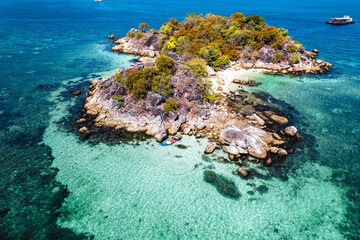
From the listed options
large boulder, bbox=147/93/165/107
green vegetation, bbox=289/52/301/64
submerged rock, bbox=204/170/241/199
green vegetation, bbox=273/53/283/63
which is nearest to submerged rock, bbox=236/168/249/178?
submerged rock, bbox=204/170/241/199

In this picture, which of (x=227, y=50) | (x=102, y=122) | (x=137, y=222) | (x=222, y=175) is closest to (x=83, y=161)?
(x=102, y=122)

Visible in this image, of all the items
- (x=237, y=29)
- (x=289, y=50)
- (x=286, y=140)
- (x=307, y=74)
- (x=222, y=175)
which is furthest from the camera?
(x=237, y=29)

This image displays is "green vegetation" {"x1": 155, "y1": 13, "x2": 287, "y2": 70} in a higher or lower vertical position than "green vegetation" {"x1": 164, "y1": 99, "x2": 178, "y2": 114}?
higher

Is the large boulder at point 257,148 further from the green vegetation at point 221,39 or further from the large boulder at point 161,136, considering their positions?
the green vegetation at point 221,39

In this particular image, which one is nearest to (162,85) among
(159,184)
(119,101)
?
(119,101)

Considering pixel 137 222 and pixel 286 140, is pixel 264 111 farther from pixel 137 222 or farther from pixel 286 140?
pixel 137 222

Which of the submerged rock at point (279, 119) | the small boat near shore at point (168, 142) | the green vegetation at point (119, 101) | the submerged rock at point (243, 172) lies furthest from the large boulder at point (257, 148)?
the green vegetation at point (119, 101)

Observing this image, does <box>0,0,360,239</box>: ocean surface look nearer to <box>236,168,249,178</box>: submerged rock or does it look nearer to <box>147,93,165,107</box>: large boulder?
<box>236,168,249,178</box>: submerged rock

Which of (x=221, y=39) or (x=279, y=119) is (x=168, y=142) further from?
(x=221, y=39)

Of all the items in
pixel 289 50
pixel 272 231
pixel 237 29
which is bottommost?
pixel 272 231
